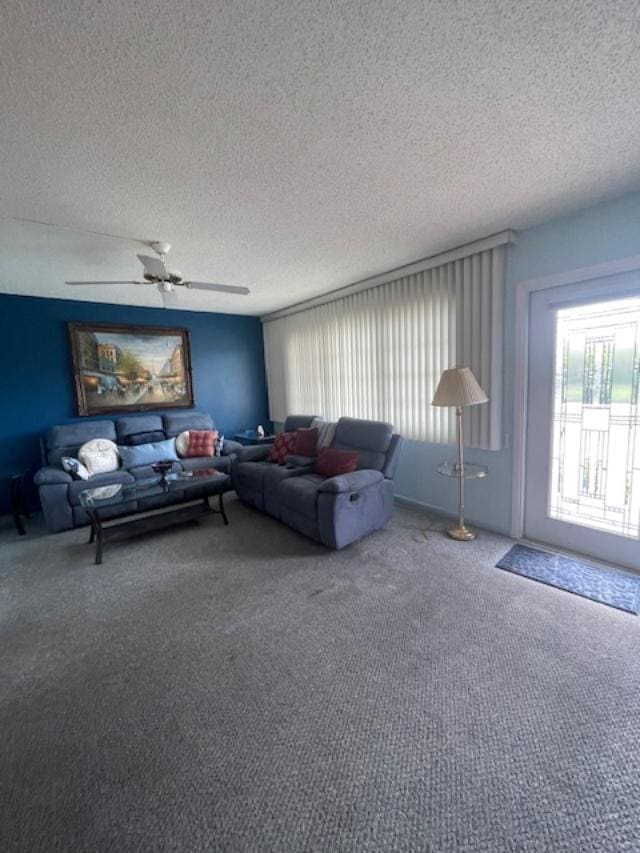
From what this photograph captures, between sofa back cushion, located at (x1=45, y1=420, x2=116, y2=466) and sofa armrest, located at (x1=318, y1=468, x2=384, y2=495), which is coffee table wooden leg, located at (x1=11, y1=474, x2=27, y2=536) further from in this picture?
sofa armrest, located at (x1=318, y1=468, x2=384, y2=495)

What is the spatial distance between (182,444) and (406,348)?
→ 122 inches

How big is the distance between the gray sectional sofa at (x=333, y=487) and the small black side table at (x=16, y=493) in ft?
6.94

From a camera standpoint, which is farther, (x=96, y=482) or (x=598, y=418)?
(x=96, y=482)

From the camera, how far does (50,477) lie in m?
3.47

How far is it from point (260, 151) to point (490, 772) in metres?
2.80

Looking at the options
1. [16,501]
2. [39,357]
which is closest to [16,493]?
[16,501]

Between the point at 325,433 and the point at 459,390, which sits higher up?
the point at 459,390

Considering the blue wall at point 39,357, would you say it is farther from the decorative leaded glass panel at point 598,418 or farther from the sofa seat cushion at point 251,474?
the decorative leaded glass panel at point 598,418

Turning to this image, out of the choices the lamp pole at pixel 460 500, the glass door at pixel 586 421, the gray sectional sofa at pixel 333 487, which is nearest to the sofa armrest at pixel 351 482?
the gray sectional sofa at pixel 333 487

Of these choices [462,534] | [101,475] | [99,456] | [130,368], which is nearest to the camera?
[462,534]

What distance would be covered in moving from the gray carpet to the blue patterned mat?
0.11 meters

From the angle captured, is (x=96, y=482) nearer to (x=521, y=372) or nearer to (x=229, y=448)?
(x=229, y=448)

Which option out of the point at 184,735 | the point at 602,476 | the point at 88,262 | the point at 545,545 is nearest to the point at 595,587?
the point at 545,545

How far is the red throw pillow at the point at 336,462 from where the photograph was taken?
3.41m
